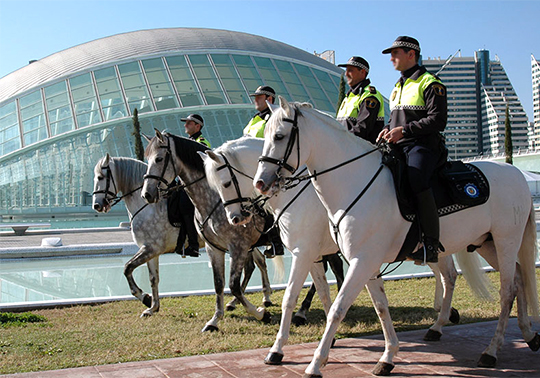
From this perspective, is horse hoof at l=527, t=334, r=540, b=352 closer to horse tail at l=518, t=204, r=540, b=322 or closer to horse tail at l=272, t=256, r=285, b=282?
horse tail at l=518, t=204, r=540, b=322

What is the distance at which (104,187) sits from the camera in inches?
340

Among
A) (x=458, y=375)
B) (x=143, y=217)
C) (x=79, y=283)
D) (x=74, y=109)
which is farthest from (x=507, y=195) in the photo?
(x=74, y=109)

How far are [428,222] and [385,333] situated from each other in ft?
3.73

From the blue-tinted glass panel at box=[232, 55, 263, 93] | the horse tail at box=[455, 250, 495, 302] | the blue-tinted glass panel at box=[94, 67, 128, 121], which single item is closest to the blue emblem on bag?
the horse tail at box=[455, 250, 495, 302]

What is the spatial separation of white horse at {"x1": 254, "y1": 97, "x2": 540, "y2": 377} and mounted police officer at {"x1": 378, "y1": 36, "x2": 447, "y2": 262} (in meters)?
0.22

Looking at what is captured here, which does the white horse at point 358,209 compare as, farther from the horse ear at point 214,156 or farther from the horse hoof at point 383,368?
the horse ear at point 214,156

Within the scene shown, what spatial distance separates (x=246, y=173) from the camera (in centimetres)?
639

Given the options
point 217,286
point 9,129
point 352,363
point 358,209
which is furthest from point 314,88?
point 358,209

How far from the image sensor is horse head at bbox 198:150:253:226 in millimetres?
6090

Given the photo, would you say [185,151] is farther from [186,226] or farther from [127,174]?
[127,174]

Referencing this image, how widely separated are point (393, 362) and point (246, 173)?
2.57 meters

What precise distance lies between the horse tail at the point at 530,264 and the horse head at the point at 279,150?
9.61 feet

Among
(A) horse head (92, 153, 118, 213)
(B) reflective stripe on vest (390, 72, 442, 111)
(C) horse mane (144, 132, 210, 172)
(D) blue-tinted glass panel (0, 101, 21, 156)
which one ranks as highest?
(D) blue-tinted glass panel (0, 101, 21, 156)

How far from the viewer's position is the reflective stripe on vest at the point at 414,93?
5250 millimetres
